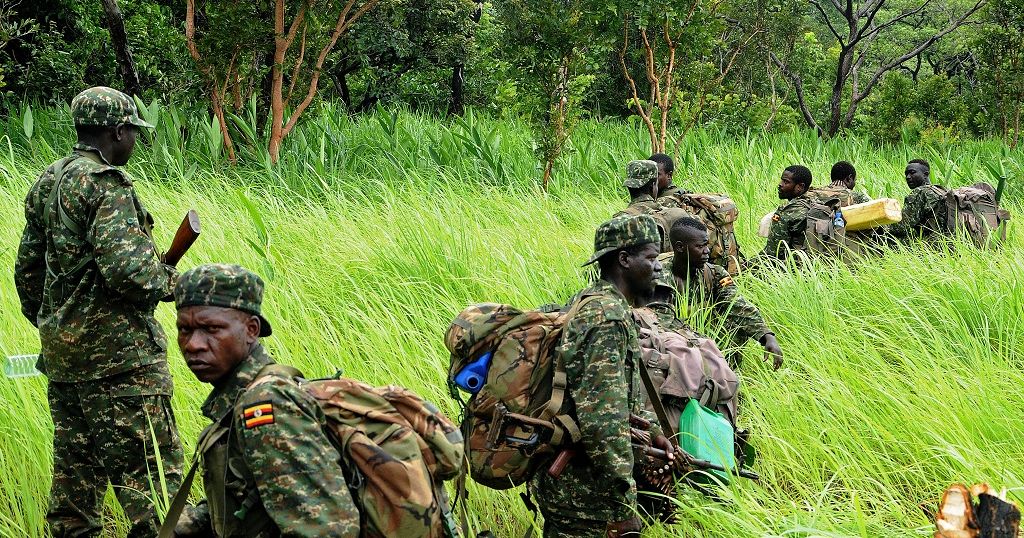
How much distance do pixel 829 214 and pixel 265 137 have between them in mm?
5823

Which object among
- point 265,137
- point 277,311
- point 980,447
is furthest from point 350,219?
point 980,447

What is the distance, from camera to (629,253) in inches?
133

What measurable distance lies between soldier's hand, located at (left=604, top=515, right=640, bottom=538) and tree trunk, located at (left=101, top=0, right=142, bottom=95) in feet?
27.3

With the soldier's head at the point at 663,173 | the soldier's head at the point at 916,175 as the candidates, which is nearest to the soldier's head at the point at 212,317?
the soldier's head at the point at 663,173

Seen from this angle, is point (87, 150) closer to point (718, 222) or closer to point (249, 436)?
point (249, 436)

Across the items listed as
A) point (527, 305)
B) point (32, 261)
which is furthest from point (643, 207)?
point (32, 261)

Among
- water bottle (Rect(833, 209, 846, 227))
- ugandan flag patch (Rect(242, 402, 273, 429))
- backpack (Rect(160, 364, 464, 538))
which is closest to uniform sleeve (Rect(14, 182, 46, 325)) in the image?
backpack (Rect(160, 364, 464, 538))

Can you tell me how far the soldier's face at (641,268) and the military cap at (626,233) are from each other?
0.04 meters

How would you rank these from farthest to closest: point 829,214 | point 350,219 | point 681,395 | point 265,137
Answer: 1. point 265,137
2. point 350,219
3. point 829,214
4. point 681,395

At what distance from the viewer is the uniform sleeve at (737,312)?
5113 mm

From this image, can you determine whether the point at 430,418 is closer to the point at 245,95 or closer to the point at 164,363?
the point at 164,363

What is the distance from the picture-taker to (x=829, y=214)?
7.10 metres

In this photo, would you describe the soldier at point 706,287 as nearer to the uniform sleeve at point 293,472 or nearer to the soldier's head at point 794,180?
the soldier's head at point 794,180

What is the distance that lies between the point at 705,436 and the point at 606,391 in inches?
29.2
